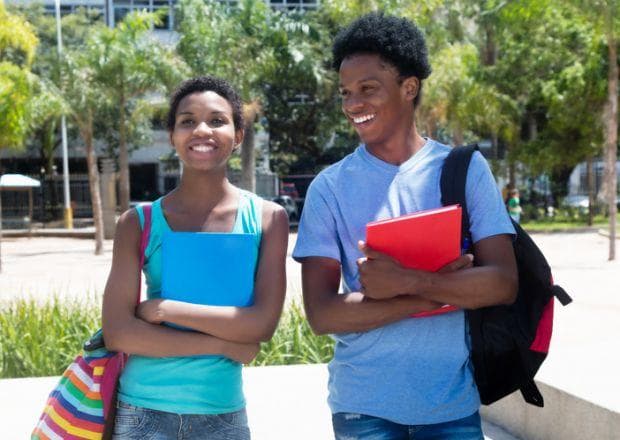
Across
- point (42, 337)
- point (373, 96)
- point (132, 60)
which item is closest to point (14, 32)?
point (132, 60)

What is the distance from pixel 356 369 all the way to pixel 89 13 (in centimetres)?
4423

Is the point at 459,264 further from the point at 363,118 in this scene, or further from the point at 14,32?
the point at 14,32

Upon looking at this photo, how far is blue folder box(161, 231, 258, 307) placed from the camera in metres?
2.38

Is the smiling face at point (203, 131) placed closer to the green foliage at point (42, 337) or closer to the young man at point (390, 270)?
the young man at point (390, 270)

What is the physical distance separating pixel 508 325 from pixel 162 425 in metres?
0.96

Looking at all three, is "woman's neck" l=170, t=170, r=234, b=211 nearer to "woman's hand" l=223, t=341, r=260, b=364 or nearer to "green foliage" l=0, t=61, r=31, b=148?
"woman's hand" l=223, t=341, r=260, b=364

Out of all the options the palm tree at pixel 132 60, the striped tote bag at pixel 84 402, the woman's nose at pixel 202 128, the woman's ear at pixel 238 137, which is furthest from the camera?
the palm tree at pixel 132 60

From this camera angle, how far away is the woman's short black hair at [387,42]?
2338 millimetres

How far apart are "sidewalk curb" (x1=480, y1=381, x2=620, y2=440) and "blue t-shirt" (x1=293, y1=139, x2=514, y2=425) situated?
177 cm

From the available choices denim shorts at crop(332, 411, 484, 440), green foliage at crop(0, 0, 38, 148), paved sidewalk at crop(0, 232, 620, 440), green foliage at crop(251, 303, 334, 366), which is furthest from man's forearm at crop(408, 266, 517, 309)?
green foliage at crop(0, 0, 38, 148)

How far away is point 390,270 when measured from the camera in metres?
2.13

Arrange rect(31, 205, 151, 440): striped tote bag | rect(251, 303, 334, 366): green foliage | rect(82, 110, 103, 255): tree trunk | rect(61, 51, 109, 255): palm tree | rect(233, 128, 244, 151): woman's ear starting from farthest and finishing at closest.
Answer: rect(82, 110, 103, 255): tree trunk, rect(61, 51, 109, 255): palm tree, rect(251, 303, 334, 366): green foliage, rect(233, 128, 244, 151): woman's ear, rect(31, 205, 151, 440): striped tote bag

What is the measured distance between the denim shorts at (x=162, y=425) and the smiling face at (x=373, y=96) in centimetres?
89

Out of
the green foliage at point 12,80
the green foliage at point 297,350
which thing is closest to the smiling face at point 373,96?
the green foliage at point 297,350
